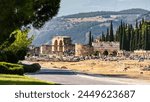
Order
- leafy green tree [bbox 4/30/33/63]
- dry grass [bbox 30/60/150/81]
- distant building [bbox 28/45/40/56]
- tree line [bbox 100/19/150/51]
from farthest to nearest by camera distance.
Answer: tree line [bbox 100/19/150/51] < dry grass [bbox 30/60/150/81] < leafy green tree [bbox 4/30/33/63] < distant building [bbox 28/45/40/56]

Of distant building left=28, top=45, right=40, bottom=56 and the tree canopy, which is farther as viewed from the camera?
distant building left=28, top=45, right=40, bottom=56

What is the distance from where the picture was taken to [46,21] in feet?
94.2

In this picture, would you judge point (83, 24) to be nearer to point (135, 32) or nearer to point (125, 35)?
point (125, 35)

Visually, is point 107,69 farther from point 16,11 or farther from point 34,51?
point 16,11

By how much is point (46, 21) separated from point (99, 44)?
37490mm

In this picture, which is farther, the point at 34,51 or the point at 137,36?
the point at 137,36

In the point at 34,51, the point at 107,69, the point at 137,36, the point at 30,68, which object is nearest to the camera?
the point at 30,68

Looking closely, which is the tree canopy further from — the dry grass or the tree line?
the tree line

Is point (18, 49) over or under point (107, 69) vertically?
over

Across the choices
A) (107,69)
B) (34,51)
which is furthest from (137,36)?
(34,51)

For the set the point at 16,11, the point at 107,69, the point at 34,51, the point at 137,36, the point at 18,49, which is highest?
the point at 16,11

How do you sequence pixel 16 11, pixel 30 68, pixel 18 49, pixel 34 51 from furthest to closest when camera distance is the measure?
pixel 34 51 → pixel 18 49 → pixel 30 68 → pixel 16 11

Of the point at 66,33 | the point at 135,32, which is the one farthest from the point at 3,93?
the point at 135,32

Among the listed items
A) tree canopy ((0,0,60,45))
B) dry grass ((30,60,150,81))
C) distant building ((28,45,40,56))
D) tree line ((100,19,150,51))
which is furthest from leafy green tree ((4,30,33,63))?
tree line ((100,19,150,51))
